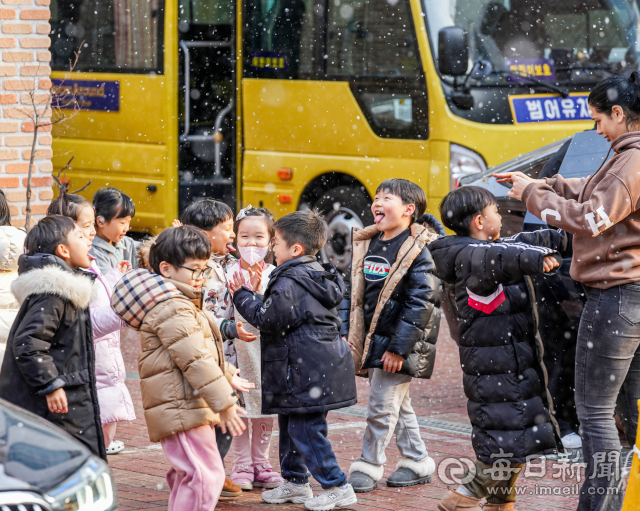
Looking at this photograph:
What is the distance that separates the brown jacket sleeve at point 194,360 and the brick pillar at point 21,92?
405 centimetres

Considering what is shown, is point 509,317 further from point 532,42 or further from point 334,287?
point 532,42

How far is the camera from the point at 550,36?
33.9 feet

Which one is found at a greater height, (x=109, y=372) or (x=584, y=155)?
(x=584, y=155)

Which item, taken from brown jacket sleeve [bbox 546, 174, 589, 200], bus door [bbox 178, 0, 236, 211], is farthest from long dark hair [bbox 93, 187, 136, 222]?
bus door [bbox 178, 0, 236, 211]

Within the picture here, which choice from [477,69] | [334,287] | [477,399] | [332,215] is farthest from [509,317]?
[332,215]

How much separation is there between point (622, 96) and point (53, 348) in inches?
101

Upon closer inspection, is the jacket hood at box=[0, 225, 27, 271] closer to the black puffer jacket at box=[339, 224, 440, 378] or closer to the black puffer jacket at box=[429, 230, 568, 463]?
the black puffer jacket at box=[339, 224, 440, 378]

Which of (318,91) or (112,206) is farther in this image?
(318,91)

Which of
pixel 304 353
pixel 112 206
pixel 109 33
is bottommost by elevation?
pixel 304 353

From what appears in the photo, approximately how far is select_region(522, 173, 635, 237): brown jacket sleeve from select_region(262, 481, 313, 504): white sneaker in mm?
1775

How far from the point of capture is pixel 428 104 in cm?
1057

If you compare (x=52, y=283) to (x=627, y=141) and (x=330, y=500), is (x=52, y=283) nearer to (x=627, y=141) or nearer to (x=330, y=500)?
(x=330, y=500)

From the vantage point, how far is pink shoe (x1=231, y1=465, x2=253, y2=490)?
527 cm

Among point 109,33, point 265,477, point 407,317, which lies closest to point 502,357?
point 407,317
